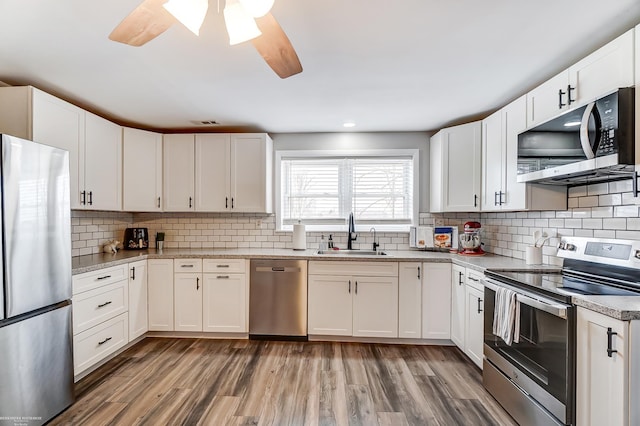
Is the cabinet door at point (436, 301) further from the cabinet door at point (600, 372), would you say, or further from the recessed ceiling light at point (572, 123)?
the recessed ceiling light at point (572, 123)

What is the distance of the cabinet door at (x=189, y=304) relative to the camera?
A: 3.26m

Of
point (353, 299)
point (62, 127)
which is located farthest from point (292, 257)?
point (62, 127)

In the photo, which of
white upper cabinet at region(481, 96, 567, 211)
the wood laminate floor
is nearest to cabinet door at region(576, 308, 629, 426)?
the wood laminate floor

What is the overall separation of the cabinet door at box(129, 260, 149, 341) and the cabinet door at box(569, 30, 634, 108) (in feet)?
12.5

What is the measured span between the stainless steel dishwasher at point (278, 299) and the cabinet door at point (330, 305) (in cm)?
9

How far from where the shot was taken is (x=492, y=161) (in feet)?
9.45

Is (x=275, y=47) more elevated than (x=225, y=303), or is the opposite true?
(x=275, y=47)

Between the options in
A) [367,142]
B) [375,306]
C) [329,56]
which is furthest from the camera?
[367,142]

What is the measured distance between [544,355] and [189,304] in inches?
120

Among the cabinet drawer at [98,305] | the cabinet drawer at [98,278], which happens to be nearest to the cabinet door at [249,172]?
Result: the cabinet drawer at [98,278]

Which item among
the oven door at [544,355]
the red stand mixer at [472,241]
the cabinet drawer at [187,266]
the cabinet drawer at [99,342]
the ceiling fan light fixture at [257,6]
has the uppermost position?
the ceiling fan light fixture at [257,6]

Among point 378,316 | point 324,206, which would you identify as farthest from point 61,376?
point 324,206

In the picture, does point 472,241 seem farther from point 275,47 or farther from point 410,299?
point 275,47

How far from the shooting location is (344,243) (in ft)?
12.5
